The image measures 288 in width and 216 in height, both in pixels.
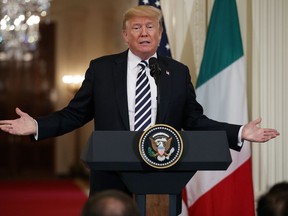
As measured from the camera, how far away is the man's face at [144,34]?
13.6ft

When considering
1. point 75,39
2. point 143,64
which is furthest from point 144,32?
point 75,39

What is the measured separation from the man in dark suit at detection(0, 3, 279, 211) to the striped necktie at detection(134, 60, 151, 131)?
3 centimetres

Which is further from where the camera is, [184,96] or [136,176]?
[184,96]

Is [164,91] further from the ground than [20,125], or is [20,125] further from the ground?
[164,91]

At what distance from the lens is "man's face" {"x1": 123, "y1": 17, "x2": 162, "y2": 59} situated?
4145 mm

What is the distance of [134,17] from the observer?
4.18m

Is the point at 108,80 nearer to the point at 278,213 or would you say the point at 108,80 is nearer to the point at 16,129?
the point at 16,129

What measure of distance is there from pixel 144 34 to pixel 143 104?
384 mm

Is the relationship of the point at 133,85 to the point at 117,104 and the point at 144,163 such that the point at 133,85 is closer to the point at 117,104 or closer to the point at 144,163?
the point at 117,104

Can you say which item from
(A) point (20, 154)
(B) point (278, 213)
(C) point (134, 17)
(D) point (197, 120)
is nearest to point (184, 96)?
(D) point (197, 120)

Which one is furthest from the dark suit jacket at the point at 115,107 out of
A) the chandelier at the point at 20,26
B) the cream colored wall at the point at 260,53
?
the chandelier at the point at 20,26

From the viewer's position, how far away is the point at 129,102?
163 inches

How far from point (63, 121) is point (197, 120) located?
74cm

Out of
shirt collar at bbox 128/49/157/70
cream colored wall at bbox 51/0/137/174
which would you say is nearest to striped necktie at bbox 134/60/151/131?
shirt collar at bbox 128/49/157/70
